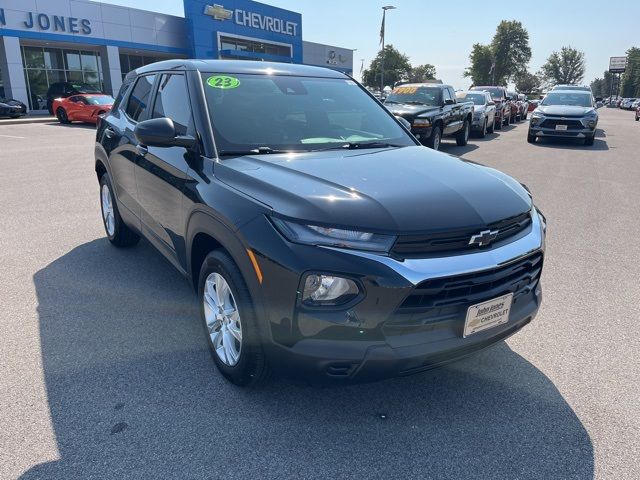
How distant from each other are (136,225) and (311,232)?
2626 mm

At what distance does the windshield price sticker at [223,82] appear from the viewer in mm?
3426

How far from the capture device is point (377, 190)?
255cm

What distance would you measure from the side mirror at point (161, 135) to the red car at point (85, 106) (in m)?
20.8

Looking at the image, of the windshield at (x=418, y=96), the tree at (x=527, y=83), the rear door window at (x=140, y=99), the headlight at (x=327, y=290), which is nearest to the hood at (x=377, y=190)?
the headlight at (x=327, y=290)

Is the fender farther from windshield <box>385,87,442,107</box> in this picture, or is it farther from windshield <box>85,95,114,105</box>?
windshield <box>85,95,114,105</box>

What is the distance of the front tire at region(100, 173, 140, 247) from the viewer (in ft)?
16.8

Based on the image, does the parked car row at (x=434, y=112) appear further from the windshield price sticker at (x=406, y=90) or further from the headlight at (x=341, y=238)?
the headlight at (x=341, y=238)

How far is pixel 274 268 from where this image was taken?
231 centimetres

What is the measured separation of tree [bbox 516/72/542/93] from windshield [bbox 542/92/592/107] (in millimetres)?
88606

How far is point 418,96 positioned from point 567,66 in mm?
131810

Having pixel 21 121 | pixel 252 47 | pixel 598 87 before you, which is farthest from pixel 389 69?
pixel 598 87

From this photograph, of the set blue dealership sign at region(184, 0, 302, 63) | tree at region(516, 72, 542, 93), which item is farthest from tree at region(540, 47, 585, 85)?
blue dealership sign at region(184, 0, 302, 63)

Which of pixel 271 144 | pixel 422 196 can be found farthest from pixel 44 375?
pixel 422 196

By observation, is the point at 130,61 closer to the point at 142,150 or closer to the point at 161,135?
the point at 142,150
